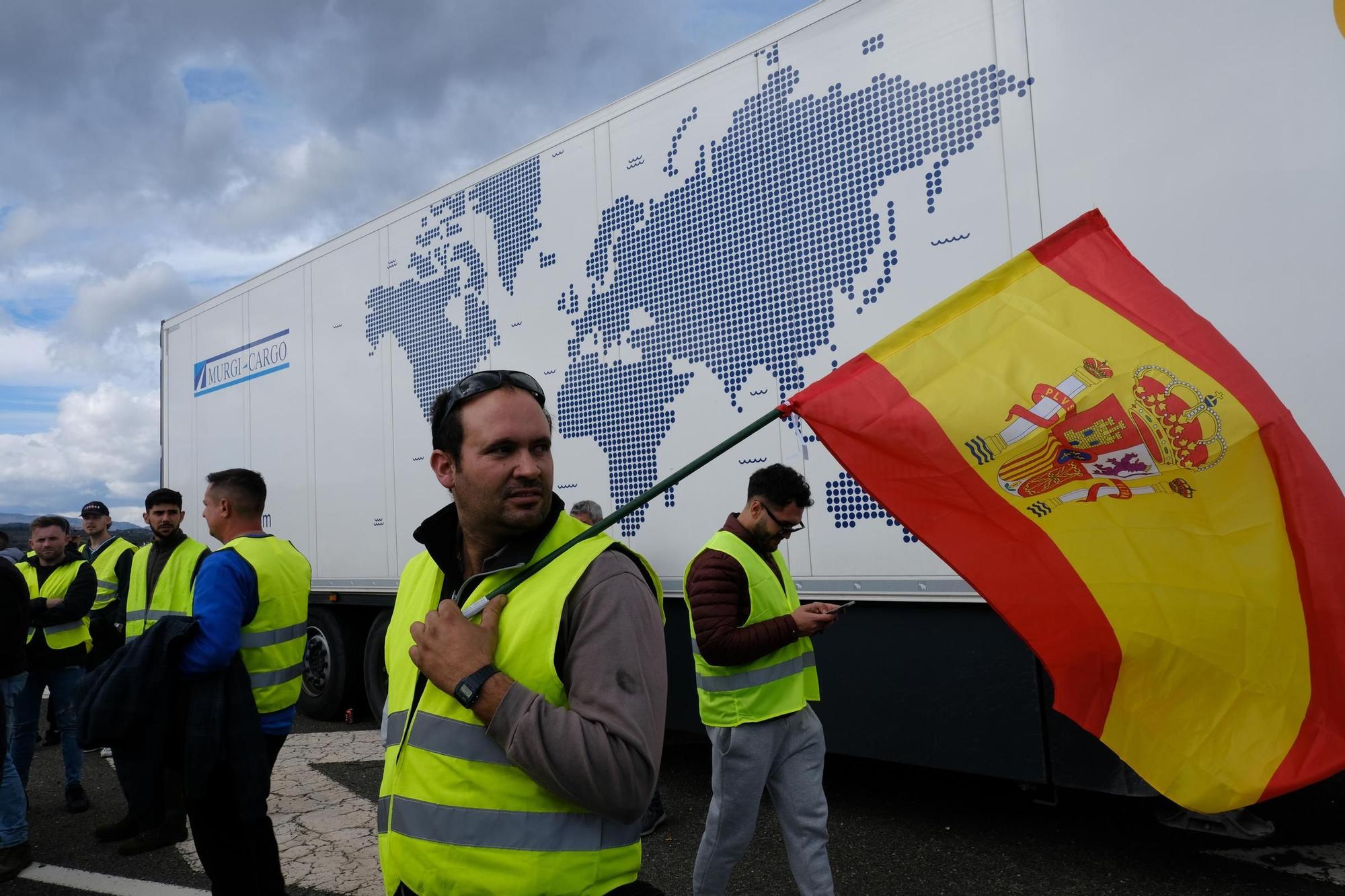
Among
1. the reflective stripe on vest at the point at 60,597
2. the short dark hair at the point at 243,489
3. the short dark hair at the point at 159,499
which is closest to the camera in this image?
the short dark hair at the point at 243,489

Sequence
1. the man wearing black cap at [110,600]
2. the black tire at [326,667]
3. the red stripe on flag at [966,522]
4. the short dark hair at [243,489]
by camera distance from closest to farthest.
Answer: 1. the red stripe on flag at [966,522]
2. the short dark hair at [243,489]
3. the man wearing black cap at [110,600]
4. the black tire at [326,667]

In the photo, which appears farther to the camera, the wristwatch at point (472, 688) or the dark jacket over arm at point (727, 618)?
the dark jacket over arm at point (727, 618)

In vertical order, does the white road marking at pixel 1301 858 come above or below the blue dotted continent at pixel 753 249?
below

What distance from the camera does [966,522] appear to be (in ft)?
6.95

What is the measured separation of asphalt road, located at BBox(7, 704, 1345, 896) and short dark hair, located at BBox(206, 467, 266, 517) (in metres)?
1.81

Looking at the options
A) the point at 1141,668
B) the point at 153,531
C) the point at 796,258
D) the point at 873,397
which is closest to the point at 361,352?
the point at 153,531

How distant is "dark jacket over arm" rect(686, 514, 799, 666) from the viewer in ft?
10.7

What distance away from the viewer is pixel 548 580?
164 cm

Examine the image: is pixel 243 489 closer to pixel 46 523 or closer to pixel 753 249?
pixel 753 249

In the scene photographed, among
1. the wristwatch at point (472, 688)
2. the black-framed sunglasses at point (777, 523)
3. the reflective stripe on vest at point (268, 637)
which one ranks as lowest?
the reflective stripe on vest at point (268, 637)

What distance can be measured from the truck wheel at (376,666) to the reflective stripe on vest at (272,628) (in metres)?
3.48

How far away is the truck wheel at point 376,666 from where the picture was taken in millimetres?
7070

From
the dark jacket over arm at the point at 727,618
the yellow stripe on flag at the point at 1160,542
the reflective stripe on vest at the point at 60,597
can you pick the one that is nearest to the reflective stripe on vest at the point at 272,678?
the dark jacket over arm at the point at 727,618

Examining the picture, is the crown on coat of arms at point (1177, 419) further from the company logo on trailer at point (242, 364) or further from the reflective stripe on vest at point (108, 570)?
the company logo on trailer at point (242, 364)
